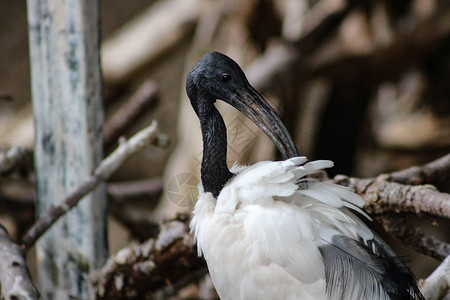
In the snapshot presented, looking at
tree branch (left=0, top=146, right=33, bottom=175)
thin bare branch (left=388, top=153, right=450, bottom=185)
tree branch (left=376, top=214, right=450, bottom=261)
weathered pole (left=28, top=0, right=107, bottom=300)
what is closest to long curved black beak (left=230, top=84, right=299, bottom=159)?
tree branch (left=376, top=214, right=450, bottom=261)

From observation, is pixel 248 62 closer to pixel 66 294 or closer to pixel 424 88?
pixel 424 88

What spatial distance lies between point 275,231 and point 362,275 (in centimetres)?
24

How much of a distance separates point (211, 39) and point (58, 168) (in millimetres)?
1620

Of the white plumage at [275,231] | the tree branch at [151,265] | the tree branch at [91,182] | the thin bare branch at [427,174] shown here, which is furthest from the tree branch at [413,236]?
the tree branch at [91,182]

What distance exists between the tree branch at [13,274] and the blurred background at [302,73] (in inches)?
49.7

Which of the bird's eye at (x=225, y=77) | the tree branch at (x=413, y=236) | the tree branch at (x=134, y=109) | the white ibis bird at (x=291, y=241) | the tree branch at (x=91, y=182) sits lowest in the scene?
the tree branch at (x=413, y=236)

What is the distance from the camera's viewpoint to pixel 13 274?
1827 millimetres

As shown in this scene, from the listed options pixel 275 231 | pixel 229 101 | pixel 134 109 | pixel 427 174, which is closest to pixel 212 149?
pixel 229 101

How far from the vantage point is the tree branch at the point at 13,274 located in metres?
1.74

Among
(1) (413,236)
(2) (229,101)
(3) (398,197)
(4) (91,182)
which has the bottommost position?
(1) (413,236)

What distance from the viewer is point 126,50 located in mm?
4023

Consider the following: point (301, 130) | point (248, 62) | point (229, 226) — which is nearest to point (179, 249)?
point (229, 226)

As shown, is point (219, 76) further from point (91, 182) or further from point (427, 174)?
point (427, 174)

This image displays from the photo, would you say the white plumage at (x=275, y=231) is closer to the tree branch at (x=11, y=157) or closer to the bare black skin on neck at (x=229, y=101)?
the bare black skin on neck at (x=229, y=101)
